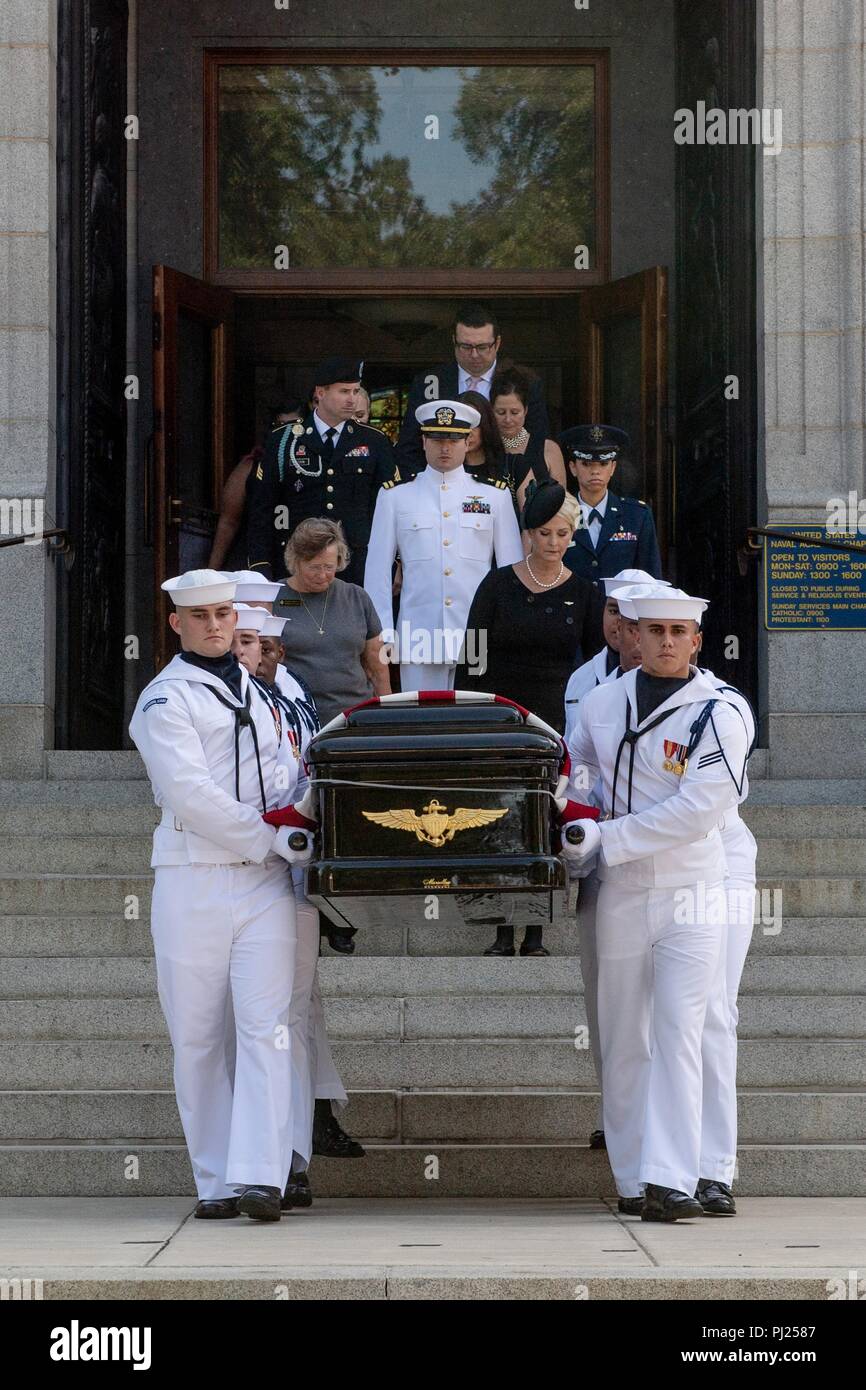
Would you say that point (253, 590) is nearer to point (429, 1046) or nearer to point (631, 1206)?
point (429, 1046)

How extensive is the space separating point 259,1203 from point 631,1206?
126 cm

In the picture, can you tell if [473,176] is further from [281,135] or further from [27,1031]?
[27,1031]

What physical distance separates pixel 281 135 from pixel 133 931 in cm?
857

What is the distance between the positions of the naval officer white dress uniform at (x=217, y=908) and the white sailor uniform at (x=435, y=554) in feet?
11.1

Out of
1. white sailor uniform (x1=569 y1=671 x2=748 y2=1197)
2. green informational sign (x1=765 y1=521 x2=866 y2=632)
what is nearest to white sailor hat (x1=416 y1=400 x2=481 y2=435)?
green informational sign (x1=765 y1=521 x2=866 y2=632)

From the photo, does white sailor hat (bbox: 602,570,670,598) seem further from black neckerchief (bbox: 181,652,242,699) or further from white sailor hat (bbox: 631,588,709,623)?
black neckerchief (bbox: 181,652,242,699)

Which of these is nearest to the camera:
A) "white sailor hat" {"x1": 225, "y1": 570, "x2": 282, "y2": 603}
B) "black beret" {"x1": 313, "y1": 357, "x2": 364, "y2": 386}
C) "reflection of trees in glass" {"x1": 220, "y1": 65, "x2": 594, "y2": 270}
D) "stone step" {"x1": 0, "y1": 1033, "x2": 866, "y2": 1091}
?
"stone step" {"x1": 0, "y1": 1033, "x2": 866, "y2": 1091}

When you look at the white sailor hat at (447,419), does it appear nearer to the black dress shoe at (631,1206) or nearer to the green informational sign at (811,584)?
the green informational sign at (811,584)

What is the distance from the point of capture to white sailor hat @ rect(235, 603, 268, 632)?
27.7 feet

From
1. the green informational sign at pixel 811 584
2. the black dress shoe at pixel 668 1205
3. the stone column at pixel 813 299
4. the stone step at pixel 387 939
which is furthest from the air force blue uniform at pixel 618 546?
the black dress shoe at pixel 668 1205

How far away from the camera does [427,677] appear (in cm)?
1141

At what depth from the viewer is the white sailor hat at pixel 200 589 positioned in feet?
26.1

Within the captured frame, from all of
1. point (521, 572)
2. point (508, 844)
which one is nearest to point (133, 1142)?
point (508, 844)

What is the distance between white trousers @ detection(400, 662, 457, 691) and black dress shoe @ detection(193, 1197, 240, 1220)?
159 inches
